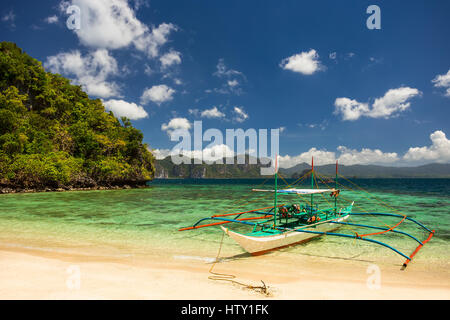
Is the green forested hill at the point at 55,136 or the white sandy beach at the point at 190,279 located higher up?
the green forested hill at the point at 55,136

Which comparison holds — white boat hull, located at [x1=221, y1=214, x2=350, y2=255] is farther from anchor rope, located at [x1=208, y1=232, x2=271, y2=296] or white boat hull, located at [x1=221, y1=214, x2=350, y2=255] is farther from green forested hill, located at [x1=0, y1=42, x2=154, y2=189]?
green forested hill, located at [x1=0, y1=42, x2=154, y2=189]

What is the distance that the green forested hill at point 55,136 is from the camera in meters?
33.2

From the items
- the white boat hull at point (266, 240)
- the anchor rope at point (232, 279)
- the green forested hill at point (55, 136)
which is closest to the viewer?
the anchor rope at point (232, 279)

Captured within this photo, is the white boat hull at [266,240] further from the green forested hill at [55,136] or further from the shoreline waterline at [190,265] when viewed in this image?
the green forested hill at [55,136]

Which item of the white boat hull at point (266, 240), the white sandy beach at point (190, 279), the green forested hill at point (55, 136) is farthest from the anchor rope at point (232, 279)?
the green forested hill at point (55, 136)

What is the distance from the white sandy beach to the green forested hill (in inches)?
1360

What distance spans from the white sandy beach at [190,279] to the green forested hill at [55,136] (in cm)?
3453

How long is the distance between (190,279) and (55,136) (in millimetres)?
46047

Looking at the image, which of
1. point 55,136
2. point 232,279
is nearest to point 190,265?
point 232,279

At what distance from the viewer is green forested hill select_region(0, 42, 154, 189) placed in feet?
109

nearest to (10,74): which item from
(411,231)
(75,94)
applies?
(75,94)

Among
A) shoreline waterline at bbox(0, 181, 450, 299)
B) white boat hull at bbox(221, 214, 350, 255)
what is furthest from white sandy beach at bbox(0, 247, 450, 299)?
white boat hull at bbox(221, 214, 350, 255)

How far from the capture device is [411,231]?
42.1ft
